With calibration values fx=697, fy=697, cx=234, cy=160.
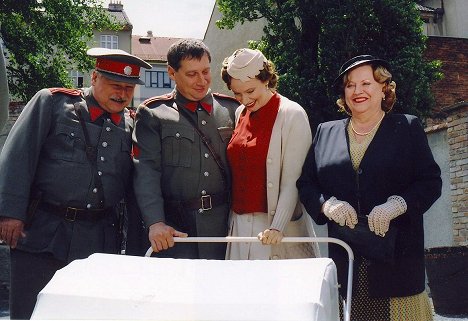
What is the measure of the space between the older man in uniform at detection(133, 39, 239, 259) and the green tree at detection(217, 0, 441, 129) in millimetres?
10114

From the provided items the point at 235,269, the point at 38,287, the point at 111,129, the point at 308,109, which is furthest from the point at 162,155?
the point at 308,109

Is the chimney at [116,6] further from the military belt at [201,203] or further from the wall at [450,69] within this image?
the military belt at [201,203]

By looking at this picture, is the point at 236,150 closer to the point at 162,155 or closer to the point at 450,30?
the point at 162,155

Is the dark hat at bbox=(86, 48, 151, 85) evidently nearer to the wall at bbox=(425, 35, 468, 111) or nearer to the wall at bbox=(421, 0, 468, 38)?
the wall at bbox=(425, 35, 468, 111)

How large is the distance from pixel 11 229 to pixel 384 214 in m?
1.99

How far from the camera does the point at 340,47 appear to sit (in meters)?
14.5

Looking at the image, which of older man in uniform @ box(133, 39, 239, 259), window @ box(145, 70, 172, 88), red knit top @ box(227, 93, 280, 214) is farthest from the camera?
window @ box(145, 70, 172, 88)

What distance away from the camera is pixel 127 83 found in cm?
417

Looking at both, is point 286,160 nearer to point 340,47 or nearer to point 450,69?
point 340,47

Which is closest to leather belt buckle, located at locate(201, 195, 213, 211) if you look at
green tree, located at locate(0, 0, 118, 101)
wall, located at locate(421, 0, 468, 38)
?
green tree, located at locate(0, 0, 118, 101)

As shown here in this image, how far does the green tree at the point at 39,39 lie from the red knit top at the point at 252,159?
1907 cm

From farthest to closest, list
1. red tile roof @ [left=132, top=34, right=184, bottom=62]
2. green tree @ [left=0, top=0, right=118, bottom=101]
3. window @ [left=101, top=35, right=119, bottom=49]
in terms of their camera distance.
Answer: red tile roof @ [left=132, top=34, right=184, bottom=62]
window @ [left=101, top=35, right=119, bottom=49]
green tree @ [left=0, top=0, right=118, bottom=101]

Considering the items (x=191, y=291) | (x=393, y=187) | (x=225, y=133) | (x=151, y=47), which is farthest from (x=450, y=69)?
(x=151, y=47)

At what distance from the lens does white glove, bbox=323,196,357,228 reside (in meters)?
3.32
